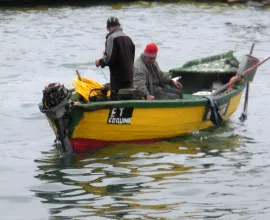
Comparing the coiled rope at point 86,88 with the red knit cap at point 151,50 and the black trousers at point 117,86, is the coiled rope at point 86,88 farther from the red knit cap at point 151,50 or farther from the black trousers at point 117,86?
the red knit cap at point 151,50

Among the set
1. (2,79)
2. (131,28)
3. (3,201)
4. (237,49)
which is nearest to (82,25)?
(131,28)

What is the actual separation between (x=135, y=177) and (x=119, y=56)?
240 cm

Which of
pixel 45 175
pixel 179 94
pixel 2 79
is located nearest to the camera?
pixel 45 175

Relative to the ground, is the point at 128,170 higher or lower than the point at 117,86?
lower

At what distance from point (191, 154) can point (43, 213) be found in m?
4.15

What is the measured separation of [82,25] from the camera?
36.9 m

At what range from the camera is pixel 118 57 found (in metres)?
13.1

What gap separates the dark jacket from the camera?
13.0 metres

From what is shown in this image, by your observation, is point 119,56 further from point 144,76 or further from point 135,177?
point 135,177

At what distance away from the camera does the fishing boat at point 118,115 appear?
12.3 meters

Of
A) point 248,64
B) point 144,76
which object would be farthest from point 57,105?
point 248,64

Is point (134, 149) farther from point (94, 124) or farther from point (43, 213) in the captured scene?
point (43, 213)

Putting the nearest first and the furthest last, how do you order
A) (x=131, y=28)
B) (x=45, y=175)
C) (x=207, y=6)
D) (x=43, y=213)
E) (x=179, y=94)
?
(x=43, y=213)
(x=45, y=175)
(x=179, y=94)
(x=131, y=28)
(x=207, y=6)

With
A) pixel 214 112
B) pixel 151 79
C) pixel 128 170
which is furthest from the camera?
pixel 214 112
